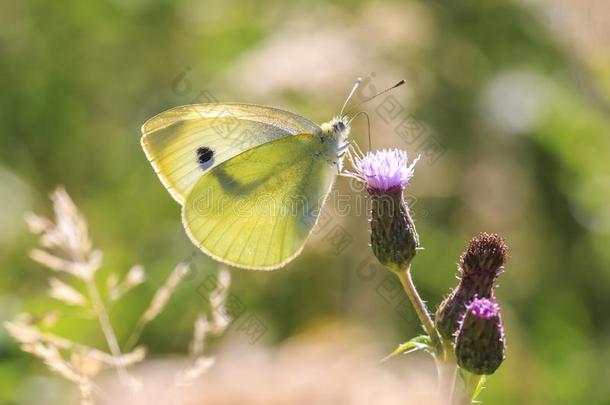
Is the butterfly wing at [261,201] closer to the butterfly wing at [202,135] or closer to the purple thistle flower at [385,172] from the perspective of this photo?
the butterfly wing at [202,135]

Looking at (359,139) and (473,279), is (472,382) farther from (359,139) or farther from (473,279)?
(359,139)

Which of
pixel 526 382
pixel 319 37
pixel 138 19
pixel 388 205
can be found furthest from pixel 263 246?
pixel 138 19

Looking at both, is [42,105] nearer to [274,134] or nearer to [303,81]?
[303,81]

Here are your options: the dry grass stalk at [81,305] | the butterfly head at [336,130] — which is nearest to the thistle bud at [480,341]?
the dry grass stalk at [81,305]

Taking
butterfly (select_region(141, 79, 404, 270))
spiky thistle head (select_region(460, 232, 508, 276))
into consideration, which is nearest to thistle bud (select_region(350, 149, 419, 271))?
spiky thistle head (select_region(460, 232, 508, 276))

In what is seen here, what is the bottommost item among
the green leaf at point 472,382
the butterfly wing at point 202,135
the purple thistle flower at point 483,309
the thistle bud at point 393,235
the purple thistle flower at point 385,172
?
the green leaf at point 472,382

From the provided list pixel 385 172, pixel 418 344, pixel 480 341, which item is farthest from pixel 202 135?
pixel 480 341

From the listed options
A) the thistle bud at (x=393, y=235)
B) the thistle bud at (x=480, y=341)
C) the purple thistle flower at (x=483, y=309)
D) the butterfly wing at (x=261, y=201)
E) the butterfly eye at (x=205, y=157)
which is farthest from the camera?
the butterfly eye at (x=205, y=157)
